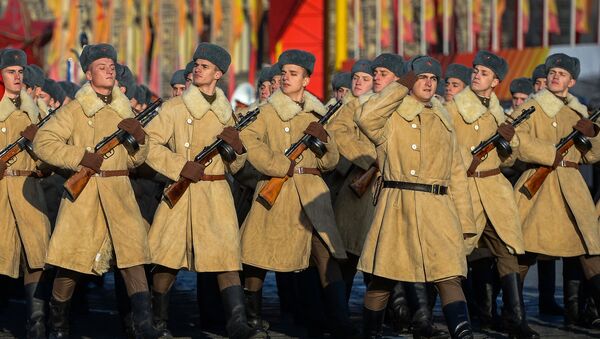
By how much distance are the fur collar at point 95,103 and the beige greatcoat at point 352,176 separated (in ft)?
4.83

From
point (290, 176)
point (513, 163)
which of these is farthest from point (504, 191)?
point (290, 176)

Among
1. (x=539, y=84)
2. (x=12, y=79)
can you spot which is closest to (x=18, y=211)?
(x=12, y=79)

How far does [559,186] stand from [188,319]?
2.91 meters

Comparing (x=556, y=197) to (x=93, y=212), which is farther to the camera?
(x=556, y=197)

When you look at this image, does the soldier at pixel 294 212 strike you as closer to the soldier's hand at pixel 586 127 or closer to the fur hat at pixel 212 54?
the fur hat at pixel 212 54

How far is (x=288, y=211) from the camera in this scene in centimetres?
1212

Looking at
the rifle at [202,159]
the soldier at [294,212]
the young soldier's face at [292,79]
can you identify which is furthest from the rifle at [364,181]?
the rifle at [202,159]

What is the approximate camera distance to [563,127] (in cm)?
1292

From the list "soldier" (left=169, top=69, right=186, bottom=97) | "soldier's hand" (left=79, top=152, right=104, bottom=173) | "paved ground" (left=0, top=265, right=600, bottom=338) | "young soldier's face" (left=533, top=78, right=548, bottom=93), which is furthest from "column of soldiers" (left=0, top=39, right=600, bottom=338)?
"soldier" (left=169, top=69, right=186, bottom=97)

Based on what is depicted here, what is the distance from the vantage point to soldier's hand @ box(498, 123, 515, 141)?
1202cm

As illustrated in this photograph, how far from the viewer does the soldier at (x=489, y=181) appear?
40.4 ft

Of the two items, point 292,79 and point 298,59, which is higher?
point 298,59

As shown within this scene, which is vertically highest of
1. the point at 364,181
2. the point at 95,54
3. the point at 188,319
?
the point at 95,54

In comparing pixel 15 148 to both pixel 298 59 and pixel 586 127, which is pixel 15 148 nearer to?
pixel 298 59
